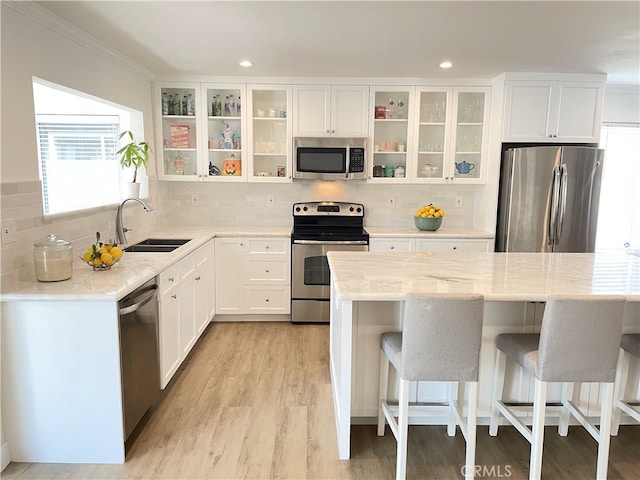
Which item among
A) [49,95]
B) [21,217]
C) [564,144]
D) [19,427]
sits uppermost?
[49,95]

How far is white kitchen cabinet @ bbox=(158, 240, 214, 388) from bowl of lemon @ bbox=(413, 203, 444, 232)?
2051 mm

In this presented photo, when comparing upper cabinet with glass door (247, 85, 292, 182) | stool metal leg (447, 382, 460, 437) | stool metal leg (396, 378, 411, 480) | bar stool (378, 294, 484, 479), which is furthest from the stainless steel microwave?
stool metal leg (396, 378, 411, 480)

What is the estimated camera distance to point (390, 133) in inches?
181

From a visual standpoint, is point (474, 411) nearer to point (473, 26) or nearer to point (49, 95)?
point (473, 26)

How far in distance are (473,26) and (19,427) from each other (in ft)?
11.1

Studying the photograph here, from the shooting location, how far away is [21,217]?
92.4 inches

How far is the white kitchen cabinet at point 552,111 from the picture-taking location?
4.14 metres

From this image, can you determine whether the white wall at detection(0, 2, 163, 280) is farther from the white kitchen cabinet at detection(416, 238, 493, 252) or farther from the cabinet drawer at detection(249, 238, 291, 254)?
the white kitchen cabinet at detection(416, 238, 493, 252)

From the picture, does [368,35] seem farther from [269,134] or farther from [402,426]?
[402,426]

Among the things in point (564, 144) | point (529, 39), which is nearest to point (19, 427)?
point (529, 39)

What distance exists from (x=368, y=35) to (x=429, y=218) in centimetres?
196

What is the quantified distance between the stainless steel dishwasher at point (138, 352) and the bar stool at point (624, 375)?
252 cm

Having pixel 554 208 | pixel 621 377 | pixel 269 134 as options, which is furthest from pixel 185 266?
pixel 554 208

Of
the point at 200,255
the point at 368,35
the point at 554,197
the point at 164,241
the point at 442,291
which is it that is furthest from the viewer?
the point at 554,197
